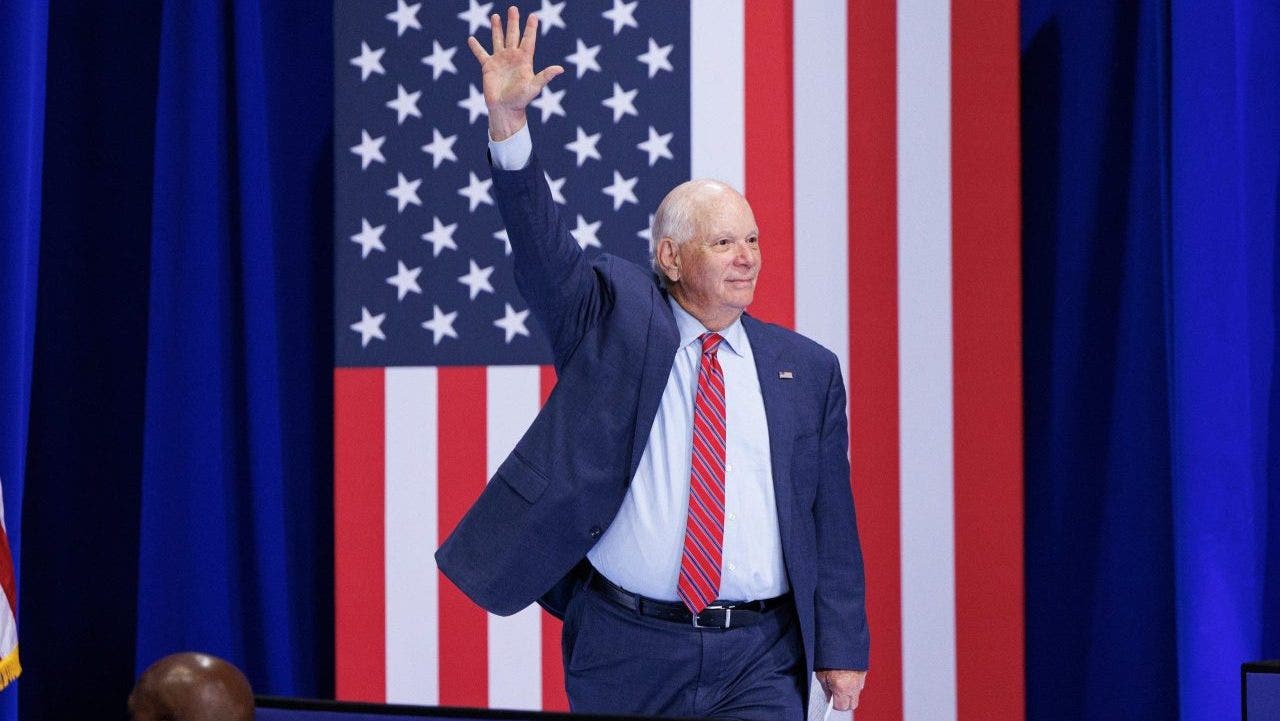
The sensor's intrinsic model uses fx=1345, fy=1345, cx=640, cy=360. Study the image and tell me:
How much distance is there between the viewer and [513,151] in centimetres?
233

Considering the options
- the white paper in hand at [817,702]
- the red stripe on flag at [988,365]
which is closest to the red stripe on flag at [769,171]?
the red stripe on flag at [988,365]

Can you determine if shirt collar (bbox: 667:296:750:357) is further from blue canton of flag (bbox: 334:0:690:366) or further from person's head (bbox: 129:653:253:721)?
person's head (bbox: 129:653:253:721)

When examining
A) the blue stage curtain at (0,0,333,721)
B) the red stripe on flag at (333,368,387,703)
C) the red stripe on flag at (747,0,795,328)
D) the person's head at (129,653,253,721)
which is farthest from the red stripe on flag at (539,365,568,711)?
the person's head at (129,653,253,721)

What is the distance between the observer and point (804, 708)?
261 centimetres

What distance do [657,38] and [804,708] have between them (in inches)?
71.1

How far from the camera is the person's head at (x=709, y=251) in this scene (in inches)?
101

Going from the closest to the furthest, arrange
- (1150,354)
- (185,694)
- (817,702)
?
1. (185,694)
2. (817,702)
3. (1150,354)

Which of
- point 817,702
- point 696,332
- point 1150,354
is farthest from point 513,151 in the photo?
point 1150,354

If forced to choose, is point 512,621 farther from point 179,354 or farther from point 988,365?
point 988,365

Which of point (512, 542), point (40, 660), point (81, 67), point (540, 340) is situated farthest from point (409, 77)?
point (40, 660)

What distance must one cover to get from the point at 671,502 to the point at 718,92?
1.39 metres

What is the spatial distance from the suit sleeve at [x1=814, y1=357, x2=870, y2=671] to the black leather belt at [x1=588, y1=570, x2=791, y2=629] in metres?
0.14

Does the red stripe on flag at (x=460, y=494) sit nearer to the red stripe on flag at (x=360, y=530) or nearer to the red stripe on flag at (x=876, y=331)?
the red stripe on flag at (x=360, y=530)

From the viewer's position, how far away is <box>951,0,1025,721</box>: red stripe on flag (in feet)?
11.0
